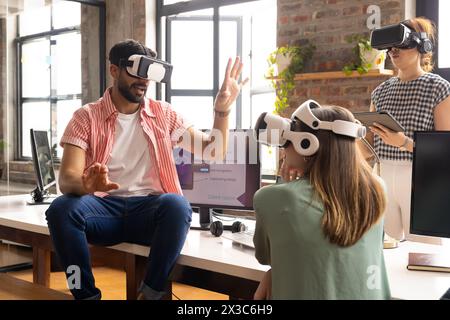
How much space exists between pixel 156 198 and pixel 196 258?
0.34 meters

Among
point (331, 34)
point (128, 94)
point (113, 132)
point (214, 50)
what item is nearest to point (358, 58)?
point (331, 34)

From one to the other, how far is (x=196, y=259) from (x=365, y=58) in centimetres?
215

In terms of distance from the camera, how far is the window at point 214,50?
448cm

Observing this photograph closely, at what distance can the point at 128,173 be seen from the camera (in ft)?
7.33

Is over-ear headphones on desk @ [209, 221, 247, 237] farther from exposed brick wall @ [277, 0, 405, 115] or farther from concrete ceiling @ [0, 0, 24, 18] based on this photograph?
concrete ceiling @ [0, 0, 24, 18]

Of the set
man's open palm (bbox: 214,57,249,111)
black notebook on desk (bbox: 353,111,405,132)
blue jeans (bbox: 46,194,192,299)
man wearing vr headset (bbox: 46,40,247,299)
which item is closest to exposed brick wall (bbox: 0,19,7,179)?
man wearing vr headset (bbox: 46,40,247,299)

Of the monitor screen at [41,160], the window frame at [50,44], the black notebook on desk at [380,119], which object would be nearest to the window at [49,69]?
the window frame at [50,44]

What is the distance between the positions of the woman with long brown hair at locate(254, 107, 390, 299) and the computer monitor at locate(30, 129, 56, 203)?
86.0 inches

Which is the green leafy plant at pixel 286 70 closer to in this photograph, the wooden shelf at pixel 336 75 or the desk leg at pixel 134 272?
the wooden shelf at pixel 336 75

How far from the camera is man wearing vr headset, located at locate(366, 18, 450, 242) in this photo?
2615 mm

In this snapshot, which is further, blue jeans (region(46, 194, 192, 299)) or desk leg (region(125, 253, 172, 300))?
desk leg (region(125, 253, 172, 300))
